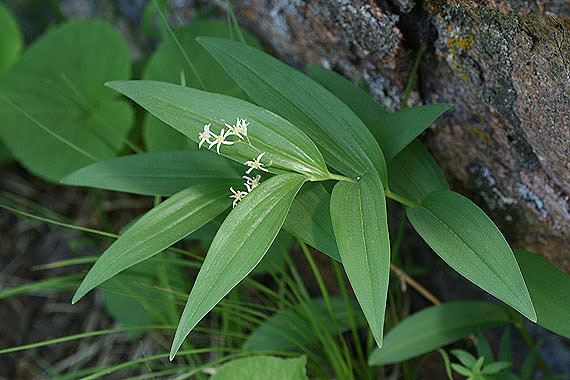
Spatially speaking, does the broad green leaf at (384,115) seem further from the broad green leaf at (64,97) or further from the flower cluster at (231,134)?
the broad green leaf at (64,97)

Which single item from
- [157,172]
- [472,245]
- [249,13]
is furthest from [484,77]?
[249,13]

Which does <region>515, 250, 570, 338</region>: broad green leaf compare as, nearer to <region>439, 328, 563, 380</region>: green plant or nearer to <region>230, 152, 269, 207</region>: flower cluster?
<region>439, 328, 563, 380</region>: green plant

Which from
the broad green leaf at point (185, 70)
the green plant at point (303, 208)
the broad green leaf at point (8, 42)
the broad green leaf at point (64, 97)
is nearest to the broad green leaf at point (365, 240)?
the green plant at point (303, 208)

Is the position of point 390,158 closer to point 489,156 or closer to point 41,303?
point 489,156

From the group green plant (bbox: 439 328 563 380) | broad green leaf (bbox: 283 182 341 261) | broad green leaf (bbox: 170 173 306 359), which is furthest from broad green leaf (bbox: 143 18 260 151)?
green plant (bbox: 439 328 563 380)

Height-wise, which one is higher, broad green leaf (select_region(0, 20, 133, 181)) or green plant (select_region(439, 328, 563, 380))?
broad green leaf (select_region(0, 20, 133, 181))

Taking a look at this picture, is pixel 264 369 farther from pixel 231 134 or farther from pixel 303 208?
pixel 231 134
